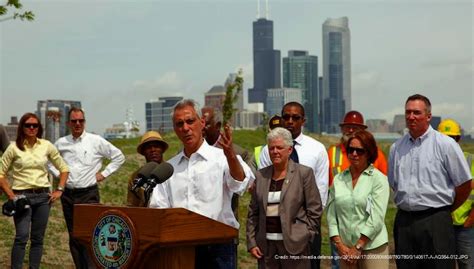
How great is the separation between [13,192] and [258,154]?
3.19m

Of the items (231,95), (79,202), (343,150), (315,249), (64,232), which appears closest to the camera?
(315,249)

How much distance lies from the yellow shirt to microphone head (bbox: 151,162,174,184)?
5.18m

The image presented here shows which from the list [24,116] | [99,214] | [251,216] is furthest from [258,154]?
[99,214]

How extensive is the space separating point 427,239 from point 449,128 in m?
1.84

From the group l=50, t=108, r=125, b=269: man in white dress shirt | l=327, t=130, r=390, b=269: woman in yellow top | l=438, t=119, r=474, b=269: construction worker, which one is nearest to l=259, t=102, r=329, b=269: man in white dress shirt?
l=327, t=130, r=390, b=269: woman in yellow top

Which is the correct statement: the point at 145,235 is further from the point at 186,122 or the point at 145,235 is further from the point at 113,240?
the point at 186,122

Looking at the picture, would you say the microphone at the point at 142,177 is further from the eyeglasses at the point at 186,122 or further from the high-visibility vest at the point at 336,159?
the high-visibility vest at the point at 336,159

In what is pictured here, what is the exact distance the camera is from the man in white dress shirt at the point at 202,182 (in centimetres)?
543

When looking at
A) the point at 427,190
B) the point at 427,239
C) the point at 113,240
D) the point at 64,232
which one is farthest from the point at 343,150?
the point at 64,232

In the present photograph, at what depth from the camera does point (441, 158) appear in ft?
22.7

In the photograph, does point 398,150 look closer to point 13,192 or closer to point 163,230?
point 163,230

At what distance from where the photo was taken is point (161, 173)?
492 centimetres

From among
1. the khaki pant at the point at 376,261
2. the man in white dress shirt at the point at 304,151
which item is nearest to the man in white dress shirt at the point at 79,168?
the man in white dress shirt at the point at 304,151

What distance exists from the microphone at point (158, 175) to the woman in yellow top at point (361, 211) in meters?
2.51
